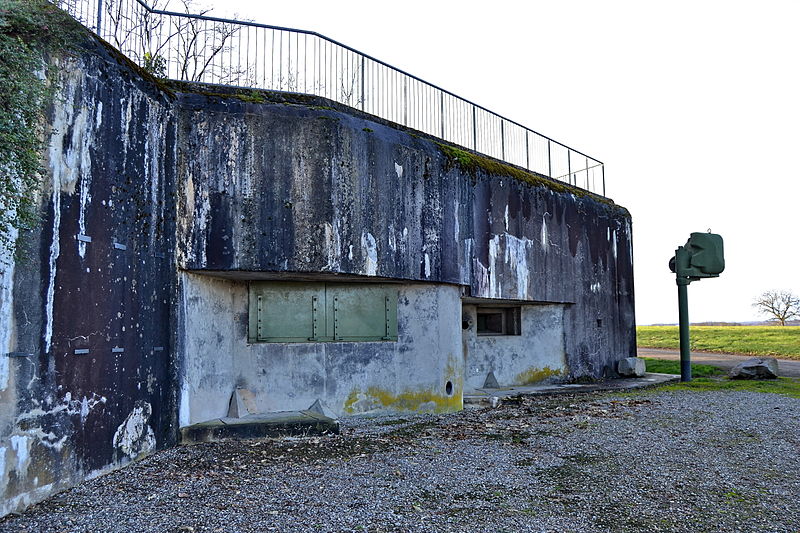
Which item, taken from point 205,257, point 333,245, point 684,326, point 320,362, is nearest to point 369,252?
point 333,245

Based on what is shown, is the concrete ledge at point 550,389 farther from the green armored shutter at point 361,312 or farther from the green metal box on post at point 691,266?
the green armored shutter at point 361,312

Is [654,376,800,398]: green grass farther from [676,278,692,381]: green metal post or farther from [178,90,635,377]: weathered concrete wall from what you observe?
[178,90,635,377]: weathered concrete wall

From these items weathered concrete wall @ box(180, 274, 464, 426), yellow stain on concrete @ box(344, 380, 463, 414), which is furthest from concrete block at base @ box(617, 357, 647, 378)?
yellow stain on concrete @ box(344, 380, 463, 414)

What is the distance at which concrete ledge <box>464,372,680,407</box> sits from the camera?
10.4 meters

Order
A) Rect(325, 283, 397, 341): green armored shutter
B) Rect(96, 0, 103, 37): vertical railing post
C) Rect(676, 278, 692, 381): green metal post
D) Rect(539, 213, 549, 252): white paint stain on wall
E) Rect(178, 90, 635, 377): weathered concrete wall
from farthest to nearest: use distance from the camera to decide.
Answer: Rect(676, 278, 692, 381): green metal post → Rect(539, 213, 549, 252): white paint stain on wall → Rect(325, 283, 397, 341): green armored shutter → Rect(178, 90, 635, 377): weathered concrete wall → Rect(96, 0, 103, 37): vertical railing post

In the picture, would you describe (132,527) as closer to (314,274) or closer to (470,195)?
(314,274)

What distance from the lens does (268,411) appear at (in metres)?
8.29

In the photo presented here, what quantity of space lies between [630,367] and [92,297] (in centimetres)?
1237

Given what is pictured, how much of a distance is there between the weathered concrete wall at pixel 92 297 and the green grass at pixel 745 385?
406 inches

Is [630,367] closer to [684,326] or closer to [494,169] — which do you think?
[684,326]

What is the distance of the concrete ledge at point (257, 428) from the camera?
7059mm

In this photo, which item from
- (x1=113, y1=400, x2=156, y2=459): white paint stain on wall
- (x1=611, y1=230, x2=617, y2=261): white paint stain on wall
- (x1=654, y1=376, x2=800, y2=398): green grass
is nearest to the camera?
(x1=113, y1=400, x2=156, y2=459): white paint stain on wall

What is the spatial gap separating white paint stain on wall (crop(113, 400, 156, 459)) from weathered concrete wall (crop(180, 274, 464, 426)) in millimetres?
651

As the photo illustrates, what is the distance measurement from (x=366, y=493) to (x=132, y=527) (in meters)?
1.76
